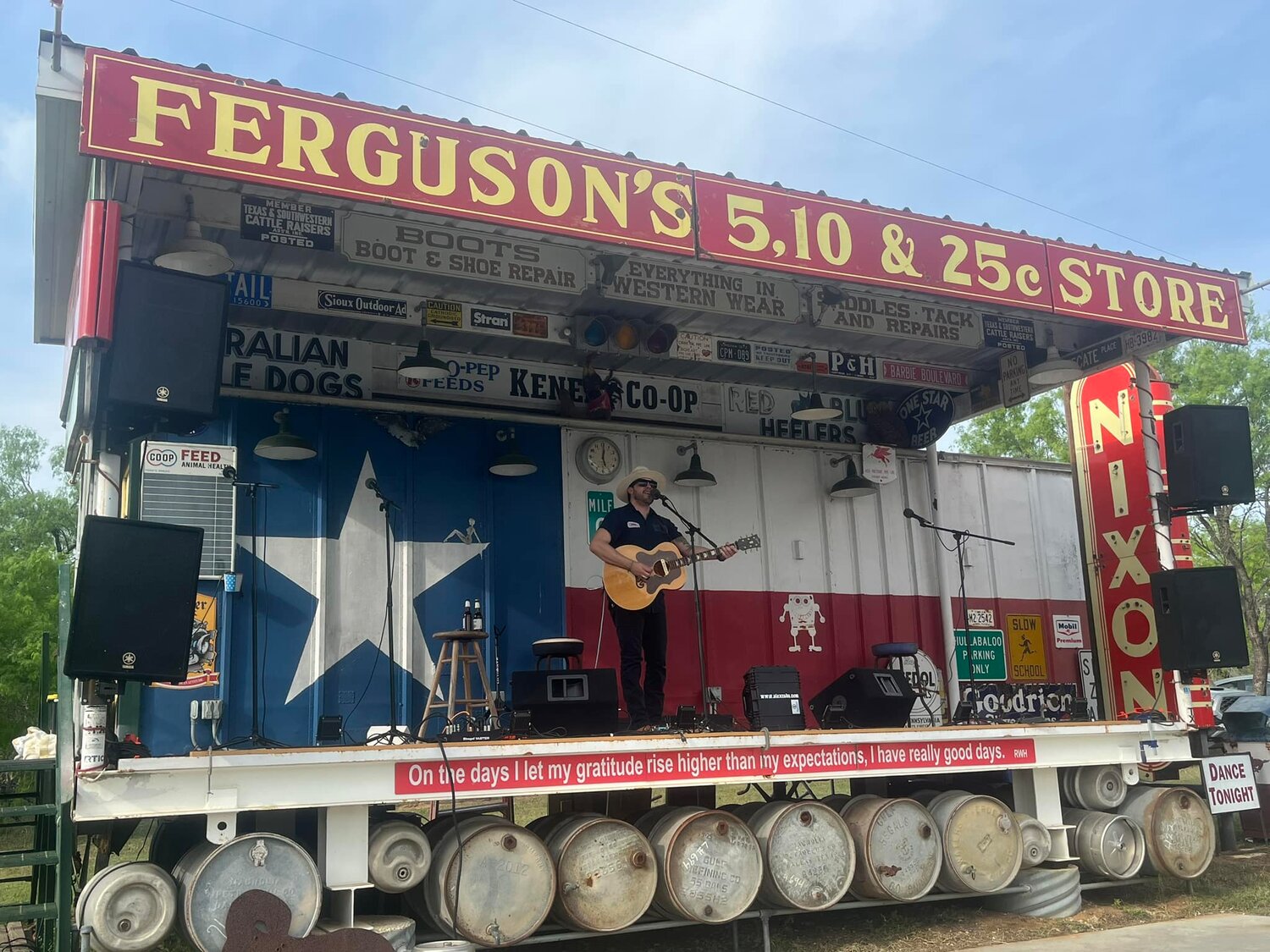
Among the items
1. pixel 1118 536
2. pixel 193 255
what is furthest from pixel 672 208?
pixel 1118 536

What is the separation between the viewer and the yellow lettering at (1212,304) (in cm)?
862

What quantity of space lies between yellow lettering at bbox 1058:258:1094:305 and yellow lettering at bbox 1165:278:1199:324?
33.1 inches

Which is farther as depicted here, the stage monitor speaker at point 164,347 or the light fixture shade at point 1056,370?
the light fixture shade at point 1056,370

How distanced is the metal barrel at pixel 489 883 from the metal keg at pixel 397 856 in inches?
4.8

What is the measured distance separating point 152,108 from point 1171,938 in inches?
290

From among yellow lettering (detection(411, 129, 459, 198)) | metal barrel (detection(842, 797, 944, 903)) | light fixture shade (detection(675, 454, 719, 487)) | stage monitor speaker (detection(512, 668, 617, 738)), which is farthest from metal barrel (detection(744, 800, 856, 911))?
yellow lettering (detection(411, 129, 459, 198))

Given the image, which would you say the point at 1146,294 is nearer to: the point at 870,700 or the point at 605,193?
the point at 870,700

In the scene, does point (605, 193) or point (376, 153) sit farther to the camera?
point (605, 193)

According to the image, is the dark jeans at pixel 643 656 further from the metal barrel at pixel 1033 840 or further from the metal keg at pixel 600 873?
the metal barrel at pixel 1033 840

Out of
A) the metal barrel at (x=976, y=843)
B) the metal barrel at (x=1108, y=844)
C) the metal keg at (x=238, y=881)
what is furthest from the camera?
the metal barrel at (x=1108, y=844)

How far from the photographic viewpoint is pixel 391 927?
17.9 ft

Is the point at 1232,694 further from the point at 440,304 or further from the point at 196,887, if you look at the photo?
the point at 196,887

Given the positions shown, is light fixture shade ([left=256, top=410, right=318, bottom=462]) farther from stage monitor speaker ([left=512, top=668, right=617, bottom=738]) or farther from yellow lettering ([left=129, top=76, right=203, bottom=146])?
yellow lettering ([left=129, top=76, right=203, bottom=146])

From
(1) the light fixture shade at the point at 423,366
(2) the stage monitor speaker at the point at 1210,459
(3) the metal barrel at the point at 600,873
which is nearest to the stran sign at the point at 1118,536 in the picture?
(2) the stage monitor speaker at the point at 1210,459
